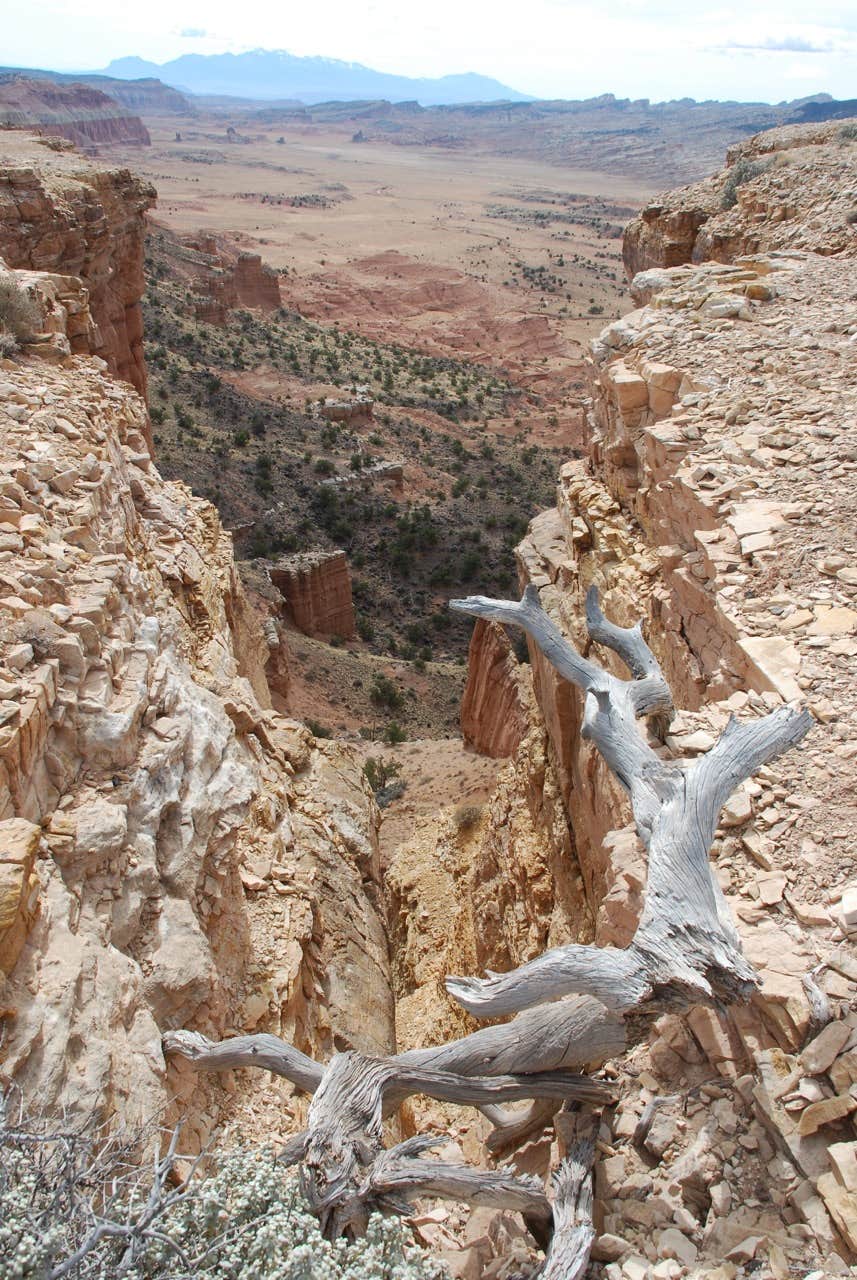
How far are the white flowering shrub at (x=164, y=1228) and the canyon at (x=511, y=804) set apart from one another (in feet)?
2.46

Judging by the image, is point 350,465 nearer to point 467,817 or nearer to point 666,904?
point 467,817

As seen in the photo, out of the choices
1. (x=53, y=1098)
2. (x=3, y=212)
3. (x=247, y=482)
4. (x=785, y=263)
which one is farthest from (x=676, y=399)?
(x=247, y=482)

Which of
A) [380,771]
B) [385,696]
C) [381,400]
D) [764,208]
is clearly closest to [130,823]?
[380,771]

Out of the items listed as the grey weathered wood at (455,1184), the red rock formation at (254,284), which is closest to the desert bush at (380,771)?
the grey weathered wood at (455,1184)

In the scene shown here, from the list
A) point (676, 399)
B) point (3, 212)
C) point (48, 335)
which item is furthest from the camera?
point (3, 212)

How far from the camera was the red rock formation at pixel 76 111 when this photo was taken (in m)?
124

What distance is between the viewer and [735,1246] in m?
3.61

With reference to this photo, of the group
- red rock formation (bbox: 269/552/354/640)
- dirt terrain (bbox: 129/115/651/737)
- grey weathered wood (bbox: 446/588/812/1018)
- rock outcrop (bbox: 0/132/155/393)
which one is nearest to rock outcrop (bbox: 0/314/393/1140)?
grey weathered wood (bbox: 446/588/812/1018)

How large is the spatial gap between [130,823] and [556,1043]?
349 centimetres

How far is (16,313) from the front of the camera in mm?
11922

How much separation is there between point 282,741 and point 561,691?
420 centimetres

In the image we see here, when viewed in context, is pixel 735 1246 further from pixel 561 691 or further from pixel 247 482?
pixel 247 482

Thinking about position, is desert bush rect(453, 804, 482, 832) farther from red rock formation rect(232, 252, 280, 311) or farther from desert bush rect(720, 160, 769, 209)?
red rock formation rect(232, 252, 280, 311)

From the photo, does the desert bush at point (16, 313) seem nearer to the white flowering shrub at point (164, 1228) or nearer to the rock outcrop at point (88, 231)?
the rock outcrop at point (88, 231)
